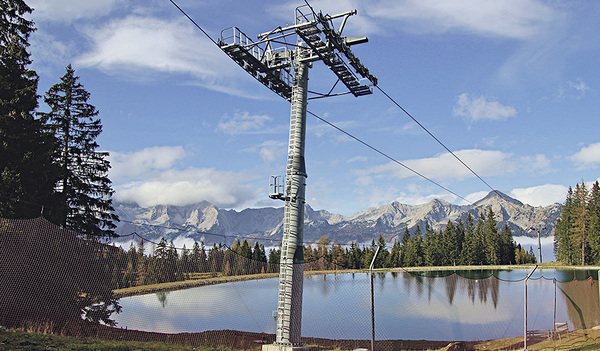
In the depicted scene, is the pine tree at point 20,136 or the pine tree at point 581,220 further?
the pine tree at point 581,220

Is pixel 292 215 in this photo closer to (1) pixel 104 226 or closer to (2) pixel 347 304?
(2) pixel 347 304

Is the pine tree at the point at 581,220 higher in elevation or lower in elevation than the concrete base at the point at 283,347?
higher

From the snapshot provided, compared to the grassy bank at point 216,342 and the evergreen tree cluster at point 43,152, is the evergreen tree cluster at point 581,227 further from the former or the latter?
the evergreen tree cluster at point 43,152

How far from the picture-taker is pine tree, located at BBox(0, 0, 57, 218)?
1934 cm

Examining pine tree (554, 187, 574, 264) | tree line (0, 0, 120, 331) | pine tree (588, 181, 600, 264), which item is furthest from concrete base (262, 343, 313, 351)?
pine tree (554, 187, 574, 264)

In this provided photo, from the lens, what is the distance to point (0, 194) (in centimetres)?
1881

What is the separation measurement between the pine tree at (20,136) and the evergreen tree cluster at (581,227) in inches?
3648

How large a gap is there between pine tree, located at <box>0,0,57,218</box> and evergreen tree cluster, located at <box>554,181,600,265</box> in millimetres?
92671

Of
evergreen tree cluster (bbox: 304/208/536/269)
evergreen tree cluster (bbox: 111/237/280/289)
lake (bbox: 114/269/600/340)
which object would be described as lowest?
lake (bbox: 114/269/600/340)

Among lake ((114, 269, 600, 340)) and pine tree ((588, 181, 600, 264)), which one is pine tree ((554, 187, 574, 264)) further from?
lake ((114, 269, 600, 340))

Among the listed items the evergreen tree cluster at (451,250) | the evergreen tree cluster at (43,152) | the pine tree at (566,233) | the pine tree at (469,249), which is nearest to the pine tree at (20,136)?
the evergreen tree cluster at (43,152)

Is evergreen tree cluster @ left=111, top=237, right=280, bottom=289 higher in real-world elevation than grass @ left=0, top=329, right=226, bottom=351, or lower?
higher

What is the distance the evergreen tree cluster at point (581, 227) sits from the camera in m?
85.1

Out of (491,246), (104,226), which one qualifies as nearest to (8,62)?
(104,226)
